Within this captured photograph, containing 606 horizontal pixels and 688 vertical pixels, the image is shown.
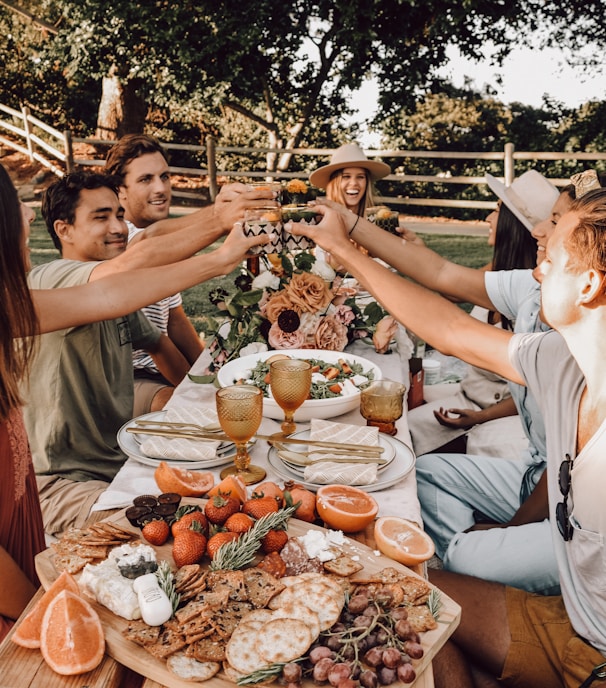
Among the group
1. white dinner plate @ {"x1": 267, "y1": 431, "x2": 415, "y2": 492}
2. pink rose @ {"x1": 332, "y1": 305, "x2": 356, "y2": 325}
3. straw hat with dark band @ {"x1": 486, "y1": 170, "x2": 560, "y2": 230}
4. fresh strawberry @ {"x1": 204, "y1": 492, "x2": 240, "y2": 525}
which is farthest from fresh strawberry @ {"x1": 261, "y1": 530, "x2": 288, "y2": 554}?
straw hat with dark band @ {"x1": 486, "y1": 170, "x2": 560, "y2": 230}

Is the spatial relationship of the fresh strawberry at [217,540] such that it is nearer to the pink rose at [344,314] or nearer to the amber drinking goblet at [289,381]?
the amber drinking goblet at [289,381]

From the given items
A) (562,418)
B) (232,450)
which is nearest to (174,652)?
(232,450)

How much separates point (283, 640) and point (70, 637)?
16.9 inches

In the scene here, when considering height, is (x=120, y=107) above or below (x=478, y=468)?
above

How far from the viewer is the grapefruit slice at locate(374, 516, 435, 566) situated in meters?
1.66

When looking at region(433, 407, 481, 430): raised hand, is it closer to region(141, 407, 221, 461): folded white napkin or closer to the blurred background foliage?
region(141, 407, 221, 461): folded white napkin

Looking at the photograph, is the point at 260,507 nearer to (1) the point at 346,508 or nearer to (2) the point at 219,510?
(2) the point at 219,510

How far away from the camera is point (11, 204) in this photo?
80.4 inches

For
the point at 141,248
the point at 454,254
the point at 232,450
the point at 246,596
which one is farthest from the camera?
the point at 454,254

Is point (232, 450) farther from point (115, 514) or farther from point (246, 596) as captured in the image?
point (246, 596)

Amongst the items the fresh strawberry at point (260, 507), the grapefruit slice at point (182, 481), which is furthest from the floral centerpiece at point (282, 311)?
the fresh strawberry at point (260, 507)

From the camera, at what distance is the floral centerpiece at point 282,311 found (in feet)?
10.0

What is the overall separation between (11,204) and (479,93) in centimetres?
1746

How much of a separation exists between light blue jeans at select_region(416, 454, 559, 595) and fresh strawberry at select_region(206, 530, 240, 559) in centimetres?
117
